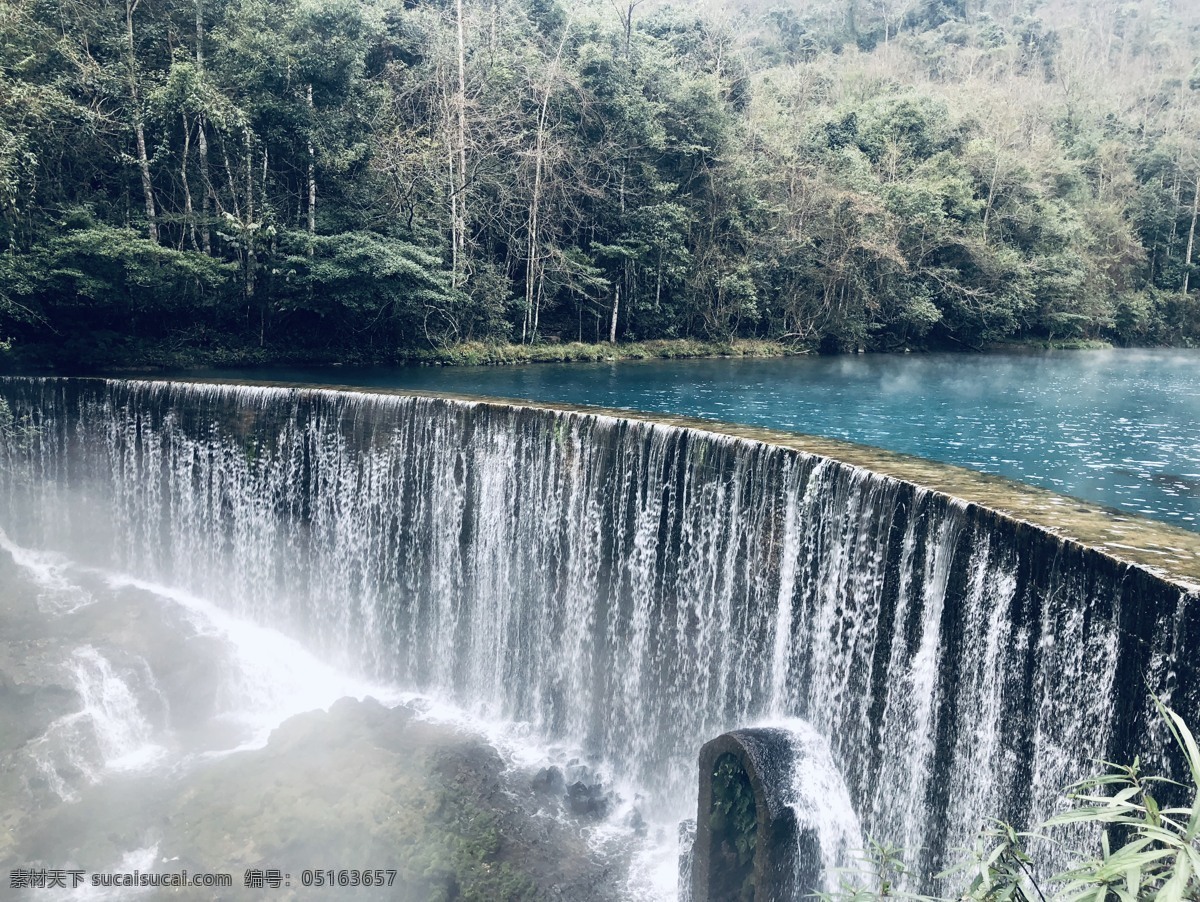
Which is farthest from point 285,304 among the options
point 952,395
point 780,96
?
point 780,96

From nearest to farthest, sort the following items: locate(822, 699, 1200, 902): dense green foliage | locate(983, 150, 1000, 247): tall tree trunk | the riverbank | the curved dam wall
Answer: locate(822, 699, 1200, 902): dense green foliage
the curved dam wall
the riverbank
locate(983, 150, 1000, 247): tall tree trunk

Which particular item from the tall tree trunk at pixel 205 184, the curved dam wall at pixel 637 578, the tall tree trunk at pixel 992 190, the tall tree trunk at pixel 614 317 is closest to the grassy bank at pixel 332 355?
the tall tree trunk at pixel 614 317

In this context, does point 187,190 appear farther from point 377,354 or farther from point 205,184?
point 377,354

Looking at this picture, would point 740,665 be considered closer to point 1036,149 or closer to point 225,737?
point 225,737

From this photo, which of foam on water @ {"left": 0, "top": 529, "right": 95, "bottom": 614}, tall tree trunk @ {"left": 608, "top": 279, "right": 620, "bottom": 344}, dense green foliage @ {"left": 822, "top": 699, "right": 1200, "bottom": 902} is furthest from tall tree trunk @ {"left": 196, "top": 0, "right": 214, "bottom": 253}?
dense green foliage @ {"left": 822, "top": 699, "right": 1200, "bottom": 902}

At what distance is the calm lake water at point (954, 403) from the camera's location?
10250 mm

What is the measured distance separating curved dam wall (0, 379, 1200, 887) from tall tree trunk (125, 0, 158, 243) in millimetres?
4956

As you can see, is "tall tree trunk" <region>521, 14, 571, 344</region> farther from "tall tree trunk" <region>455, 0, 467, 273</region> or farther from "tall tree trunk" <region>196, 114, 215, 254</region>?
"tall tree trunk" <region>196, 114, 215, 254</region>

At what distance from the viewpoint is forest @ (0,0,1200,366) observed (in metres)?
14.4

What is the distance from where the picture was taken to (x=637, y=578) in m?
8.26

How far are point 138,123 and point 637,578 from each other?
12.7 m

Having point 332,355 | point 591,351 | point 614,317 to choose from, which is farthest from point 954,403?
point 332,355

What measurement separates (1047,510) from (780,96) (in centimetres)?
3200

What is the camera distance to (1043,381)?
19.7m
